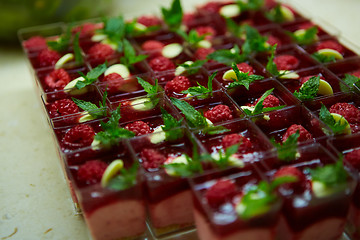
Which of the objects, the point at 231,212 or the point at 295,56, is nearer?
the point at 231,212

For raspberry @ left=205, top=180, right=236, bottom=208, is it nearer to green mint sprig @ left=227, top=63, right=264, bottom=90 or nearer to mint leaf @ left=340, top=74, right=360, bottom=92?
green mint sprig @ left=227, top=63, right=264, bottom=90

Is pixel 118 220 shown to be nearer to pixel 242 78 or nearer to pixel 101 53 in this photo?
pixel 242 78

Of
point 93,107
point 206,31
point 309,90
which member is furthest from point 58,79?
point 309,90

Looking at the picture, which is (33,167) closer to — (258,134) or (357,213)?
(258,134)

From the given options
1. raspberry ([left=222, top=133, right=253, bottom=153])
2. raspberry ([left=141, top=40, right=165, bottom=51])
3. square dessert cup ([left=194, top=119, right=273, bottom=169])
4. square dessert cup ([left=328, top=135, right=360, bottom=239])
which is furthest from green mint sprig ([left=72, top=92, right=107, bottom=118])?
square dessert cup ([left=328, top=135, right=360, bottom=239])

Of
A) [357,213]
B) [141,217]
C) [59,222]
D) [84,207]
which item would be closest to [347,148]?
[357,213]

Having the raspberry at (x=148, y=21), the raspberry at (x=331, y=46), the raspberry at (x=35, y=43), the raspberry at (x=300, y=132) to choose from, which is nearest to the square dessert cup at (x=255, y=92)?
the raspberry at (x=300, y=132)
